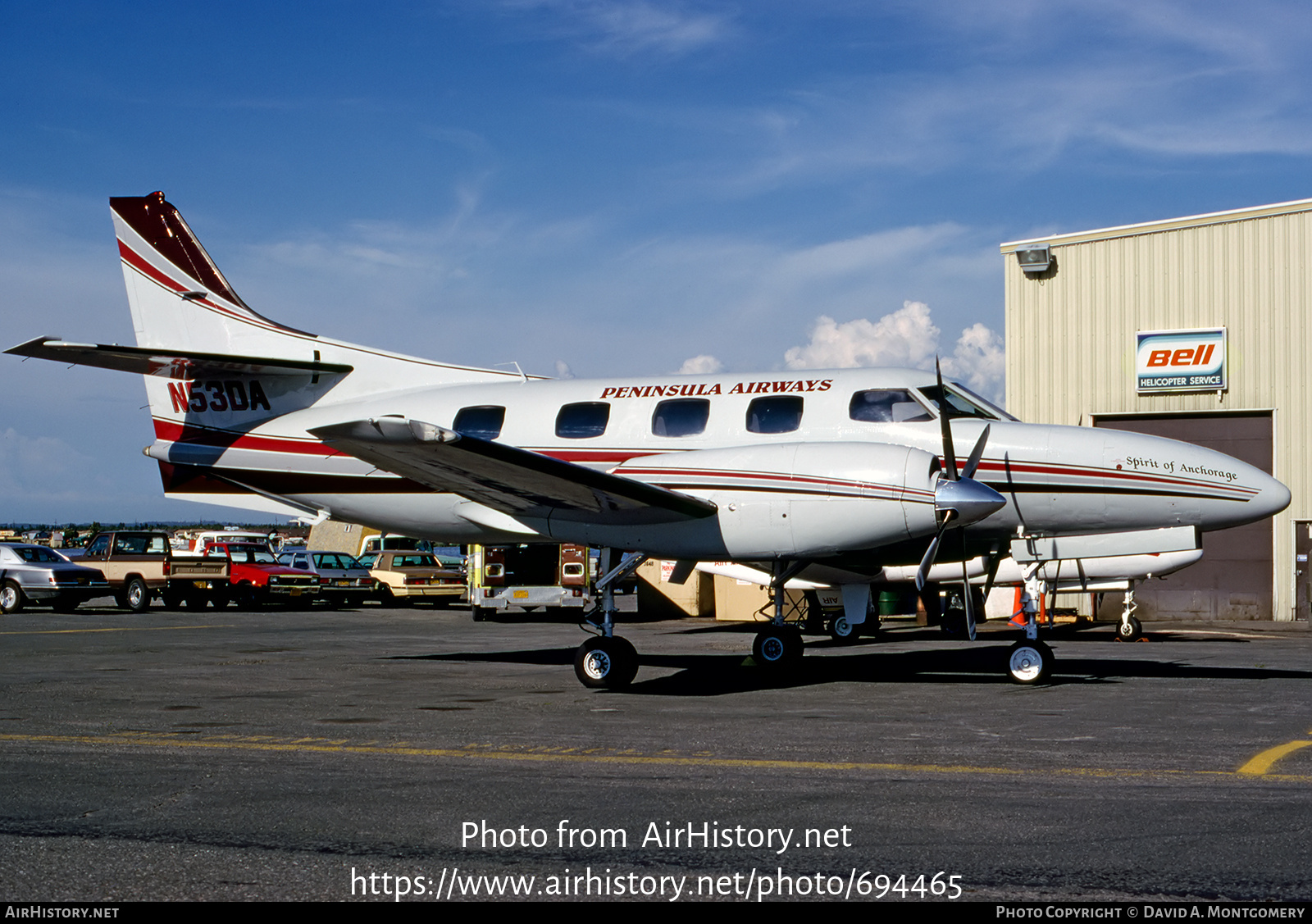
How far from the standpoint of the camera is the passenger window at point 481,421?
15.4 meters

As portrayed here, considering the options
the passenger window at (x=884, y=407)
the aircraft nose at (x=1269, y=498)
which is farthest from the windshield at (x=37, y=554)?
the aircraft nose at (x=1269, y=498)

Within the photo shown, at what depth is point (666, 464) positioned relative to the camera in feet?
42.1

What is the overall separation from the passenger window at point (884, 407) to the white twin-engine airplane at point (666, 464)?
2cm

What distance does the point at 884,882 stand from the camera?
5250mm

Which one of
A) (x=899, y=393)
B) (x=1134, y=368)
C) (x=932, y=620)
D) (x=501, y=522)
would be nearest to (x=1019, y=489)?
(x=899, y=393)

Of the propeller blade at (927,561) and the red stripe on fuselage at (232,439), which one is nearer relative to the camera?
the propeller blade at (927,561)

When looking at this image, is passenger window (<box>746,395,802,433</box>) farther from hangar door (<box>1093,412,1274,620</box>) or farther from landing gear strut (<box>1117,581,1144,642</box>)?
hangar door (<box>1093,412,1274,620</box>)

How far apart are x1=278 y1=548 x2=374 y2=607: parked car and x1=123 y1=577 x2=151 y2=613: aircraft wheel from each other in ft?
13.4

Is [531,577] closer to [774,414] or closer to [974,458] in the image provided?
[774,414]

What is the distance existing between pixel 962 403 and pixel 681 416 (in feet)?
10.7

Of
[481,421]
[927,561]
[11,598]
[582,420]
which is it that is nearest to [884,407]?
[927,561]

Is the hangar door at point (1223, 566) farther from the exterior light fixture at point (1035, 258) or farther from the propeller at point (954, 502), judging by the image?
the propeller at point (954, 502)

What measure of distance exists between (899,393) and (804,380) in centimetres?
116

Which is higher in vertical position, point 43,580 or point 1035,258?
point 1035,258
